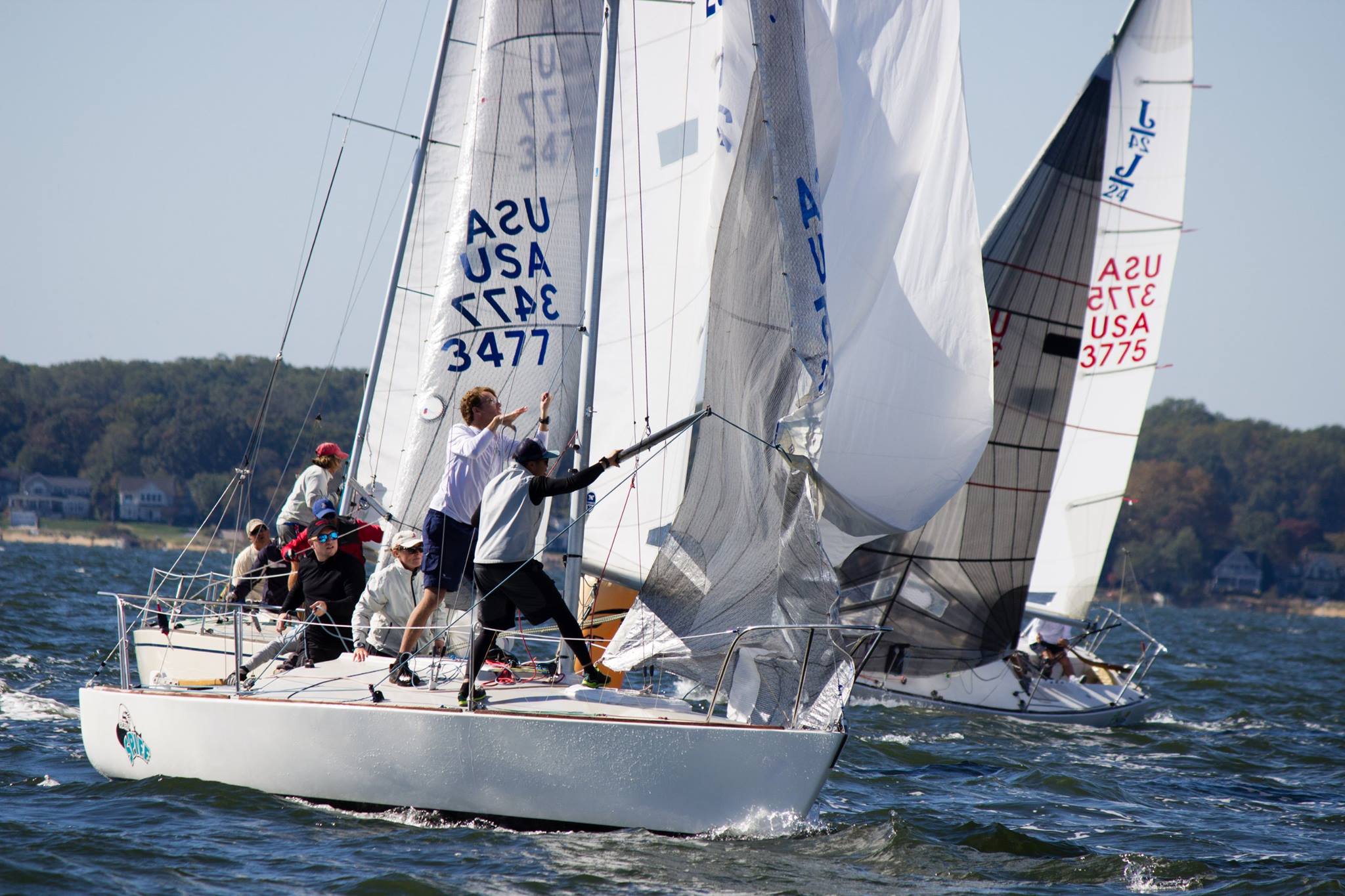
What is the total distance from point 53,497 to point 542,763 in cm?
8198

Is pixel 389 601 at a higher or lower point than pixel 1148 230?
lower

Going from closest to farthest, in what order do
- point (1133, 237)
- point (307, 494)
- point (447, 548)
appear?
Result: 1. point (447, 548)
2. point (307, 494)
3. point (1133, 237)

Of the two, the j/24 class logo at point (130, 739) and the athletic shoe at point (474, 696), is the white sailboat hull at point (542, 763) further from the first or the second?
the j/24 class logo at point (130, 739)

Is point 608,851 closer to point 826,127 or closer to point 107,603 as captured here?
point 826,127

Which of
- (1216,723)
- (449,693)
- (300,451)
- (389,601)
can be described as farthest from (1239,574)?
(449,693)

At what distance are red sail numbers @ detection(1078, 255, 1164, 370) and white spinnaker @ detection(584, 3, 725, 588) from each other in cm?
811

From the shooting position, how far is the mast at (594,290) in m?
7.38

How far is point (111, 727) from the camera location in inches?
301

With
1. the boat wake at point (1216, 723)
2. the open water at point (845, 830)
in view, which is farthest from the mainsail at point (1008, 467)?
the boat wake at point (1216, 723)

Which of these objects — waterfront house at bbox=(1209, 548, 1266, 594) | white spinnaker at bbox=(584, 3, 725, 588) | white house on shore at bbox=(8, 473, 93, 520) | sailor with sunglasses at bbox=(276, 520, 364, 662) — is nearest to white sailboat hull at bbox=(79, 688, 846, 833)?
sailor with sunglasses at bbox=(276, 520, 364, 662)

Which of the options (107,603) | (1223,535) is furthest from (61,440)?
(1223,535)

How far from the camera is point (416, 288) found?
1214 cm

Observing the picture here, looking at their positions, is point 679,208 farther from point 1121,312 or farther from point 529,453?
point 1121,312

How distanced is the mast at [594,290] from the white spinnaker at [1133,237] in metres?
8.55
